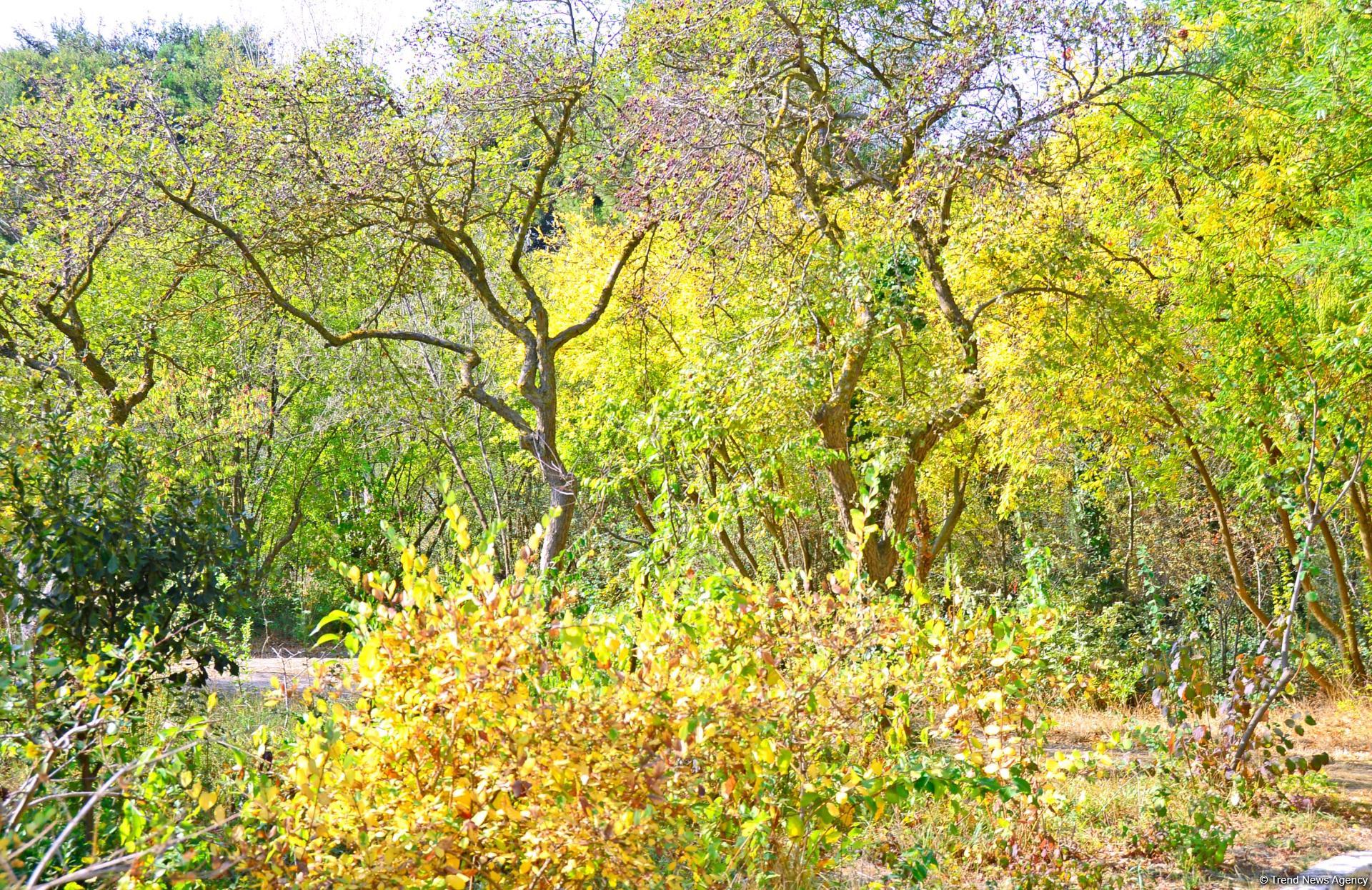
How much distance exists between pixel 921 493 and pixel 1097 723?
620cm

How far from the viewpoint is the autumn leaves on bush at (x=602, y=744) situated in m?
2.19

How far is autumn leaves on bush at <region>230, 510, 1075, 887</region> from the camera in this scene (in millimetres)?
2189

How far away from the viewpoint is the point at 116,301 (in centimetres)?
1104

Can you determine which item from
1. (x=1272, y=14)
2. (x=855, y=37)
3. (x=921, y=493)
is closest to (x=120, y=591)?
(x=855, y=37)

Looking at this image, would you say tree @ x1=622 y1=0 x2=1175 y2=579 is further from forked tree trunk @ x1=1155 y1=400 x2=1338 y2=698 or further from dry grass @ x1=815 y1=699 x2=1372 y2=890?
forked tree trunk @ x1=1155 y1=400 x2=1338 y2=698

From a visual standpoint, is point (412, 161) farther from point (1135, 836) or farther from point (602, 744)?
point (1135, 836)

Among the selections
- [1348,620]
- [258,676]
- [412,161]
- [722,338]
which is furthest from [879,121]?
[1348,620]

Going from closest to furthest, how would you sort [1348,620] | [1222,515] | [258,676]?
[258,676] → [1348,620] → [1222,515]


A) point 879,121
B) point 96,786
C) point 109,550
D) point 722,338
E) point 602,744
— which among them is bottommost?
point 96,786

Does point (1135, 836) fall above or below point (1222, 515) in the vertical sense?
below

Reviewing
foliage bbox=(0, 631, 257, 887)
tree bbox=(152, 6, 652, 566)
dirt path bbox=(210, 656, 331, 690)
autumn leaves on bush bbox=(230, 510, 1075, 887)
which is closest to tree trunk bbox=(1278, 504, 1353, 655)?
tree bbox=(152, 6, 652, 566)

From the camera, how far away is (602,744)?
7.75 ft

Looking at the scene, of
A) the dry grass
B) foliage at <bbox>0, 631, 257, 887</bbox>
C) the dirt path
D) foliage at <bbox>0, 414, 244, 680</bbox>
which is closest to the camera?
foliage at <bbox>0, 631, 257, 887</bbox>

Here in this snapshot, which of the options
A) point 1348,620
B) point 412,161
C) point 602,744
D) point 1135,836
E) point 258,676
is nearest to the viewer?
point 602,744
